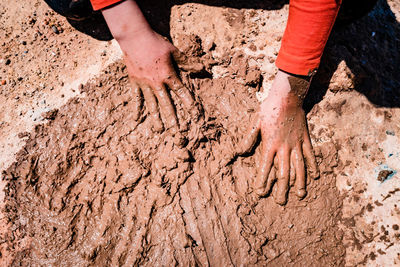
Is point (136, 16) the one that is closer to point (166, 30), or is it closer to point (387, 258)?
point (166, 30)

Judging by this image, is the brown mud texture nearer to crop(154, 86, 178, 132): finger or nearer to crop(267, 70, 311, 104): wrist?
crop(154, 86, 178, 132): finger

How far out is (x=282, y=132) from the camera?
67.4 inches

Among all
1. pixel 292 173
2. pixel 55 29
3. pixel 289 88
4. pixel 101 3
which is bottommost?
pixel 292 173

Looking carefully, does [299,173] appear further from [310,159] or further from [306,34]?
[306,34]

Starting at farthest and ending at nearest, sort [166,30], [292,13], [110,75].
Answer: [166,30], [110,75], [292,13]

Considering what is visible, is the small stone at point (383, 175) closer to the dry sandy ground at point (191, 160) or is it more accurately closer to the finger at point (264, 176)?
the dry sandy ground at point (191, 160)

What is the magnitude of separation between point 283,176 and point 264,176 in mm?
123

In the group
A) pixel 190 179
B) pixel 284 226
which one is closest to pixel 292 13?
pixel 190 179

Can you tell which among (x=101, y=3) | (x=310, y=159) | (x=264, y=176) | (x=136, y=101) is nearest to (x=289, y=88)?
(x=310, y=159)

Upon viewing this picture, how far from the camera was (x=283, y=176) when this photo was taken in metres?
1.71

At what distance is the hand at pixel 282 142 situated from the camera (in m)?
1.70

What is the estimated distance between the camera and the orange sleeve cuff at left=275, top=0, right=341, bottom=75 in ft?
4.84

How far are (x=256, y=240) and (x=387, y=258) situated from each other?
0.84m

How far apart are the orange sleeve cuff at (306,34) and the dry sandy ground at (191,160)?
0.89 feet
